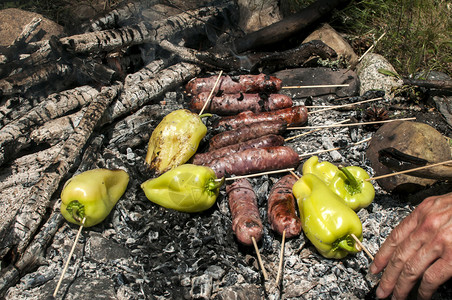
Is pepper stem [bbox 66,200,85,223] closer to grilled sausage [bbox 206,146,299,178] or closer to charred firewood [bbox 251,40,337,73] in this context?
grilled sausage [bbox 206,146,299,178]

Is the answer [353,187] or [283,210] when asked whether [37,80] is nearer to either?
[283,210]

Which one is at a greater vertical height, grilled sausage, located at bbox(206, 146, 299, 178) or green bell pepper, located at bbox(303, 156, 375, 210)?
grilled sausage, located at bbox(206, 146, 299, 178)

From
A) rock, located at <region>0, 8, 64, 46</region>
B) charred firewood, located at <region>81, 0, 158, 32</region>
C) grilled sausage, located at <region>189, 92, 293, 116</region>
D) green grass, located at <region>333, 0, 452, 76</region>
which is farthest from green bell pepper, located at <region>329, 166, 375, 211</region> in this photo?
rock, located at <region>0, 8, 64, 46</region>

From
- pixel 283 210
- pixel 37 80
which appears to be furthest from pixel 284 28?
pixel 37 80

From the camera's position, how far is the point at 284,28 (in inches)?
296

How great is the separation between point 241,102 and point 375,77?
2.93m

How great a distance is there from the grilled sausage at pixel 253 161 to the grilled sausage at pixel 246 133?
0.51 meters

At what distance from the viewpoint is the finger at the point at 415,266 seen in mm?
2834

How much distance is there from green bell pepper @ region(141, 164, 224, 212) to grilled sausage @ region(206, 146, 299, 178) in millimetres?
336

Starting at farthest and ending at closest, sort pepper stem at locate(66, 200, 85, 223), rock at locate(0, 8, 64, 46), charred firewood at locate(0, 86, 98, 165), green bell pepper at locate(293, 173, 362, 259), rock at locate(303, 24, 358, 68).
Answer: rock at locate(303, 24, 358, 68) < rock at locate(0, 8, 64, 46) < charred firewood at locate(0, 86, 98, 165) < pepper stem at locate(66, 200, 85, 223) < green bell pepper at locate(293, 173, 362, 259)

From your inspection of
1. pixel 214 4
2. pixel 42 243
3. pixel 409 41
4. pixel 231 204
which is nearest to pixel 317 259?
pixel 231 204

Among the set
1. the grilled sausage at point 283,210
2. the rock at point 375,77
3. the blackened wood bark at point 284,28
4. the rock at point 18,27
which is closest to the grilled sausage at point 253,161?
the grilled sausage at point 283,210

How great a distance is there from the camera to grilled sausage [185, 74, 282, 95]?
6.27 meters

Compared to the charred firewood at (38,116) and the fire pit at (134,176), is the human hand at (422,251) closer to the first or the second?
the fire pit at (134,176)
